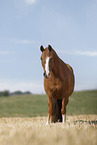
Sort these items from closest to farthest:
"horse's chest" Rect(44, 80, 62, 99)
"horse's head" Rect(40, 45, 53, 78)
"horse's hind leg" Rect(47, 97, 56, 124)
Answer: "horse's head" Rect(40, 45, 53, 78)
"horse's chest" Rect(44, 80, 62, 99)
"horse's hind leg" Rect(47, 97, 56, 124)

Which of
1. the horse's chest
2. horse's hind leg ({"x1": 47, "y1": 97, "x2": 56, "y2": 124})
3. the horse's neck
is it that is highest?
the horse's neck

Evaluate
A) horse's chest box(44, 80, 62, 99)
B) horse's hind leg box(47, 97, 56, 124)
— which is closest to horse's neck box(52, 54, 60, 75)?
horse's chest box(44, 80, 62, 99)

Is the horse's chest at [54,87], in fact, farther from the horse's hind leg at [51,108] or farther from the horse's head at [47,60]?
the horse's head at [47,60]

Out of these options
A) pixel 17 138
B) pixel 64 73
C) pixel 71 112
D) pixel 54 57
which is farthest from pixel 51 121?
pixel 71 112

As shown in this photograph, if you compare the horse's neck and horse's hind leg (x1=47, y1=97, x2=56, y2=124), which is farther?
horse's hind leg (x1=47, y1=97, x2=56, y2=124)

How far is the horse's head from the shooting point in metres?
4.99

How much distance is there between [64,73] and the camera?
5879 mm

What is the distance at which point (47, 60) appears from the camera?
5.09 m

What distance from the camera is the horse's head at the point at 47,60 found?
4.99 metres

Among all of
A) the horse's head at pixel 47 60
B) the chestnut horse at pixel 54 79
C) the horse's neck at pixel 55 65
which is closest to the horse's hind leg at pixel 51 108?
the chestnut horse at pixel 54 79

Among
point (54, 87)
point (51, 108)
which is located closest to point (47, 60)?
point (54, 87)

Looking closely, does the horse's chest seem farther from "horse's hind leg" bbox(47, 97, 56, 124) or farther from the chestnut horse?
"horse's hind leg" bbox(47, 97, 56, 124)

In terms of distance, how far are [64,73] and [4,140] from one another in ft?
10.1

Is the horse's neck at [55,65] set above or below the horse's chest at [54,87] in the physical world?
above
